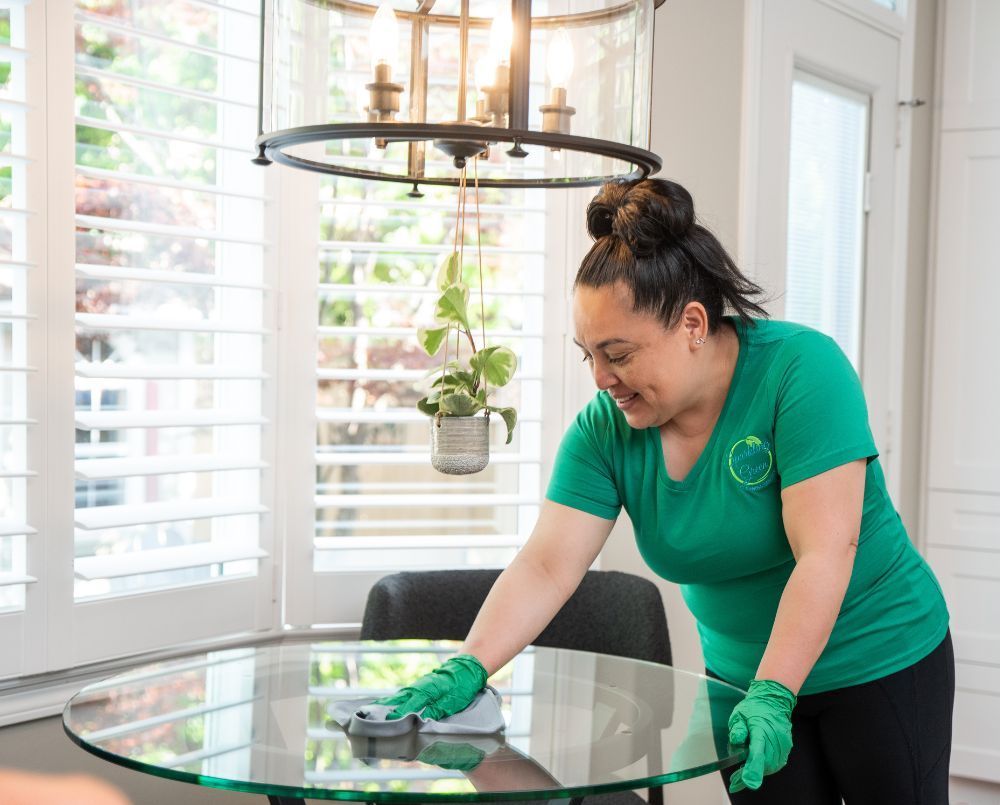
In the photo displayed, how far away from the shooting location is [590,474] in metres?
1.80

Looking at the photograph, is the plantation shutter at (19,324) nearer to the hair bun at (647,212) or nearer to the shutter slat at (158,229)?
the shutter slat at (158,229)

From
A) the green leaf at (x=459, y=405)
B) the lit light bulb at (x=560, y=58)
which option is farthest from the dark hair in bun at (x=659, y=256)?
the lit light bulb at (x=560, y=58)

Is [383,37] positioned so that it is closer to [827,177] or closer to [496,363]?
[496,363]

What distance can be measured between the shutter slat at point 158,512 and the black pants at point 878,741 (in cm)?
119

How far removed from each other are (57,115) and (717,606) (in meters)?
1.46

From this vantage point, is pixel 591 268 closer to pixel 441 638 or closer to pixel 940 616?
pixel 940 616

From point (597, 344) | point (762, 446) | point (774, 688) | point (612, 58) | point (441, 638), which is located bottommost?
point (441, 638)

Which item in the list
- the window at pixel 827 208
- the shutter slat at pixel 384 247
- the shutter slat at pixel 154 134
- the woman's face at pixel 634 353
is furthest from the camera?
the window at pixel 827 208

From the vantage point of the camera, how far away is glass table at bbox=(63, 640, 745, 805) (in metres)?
1.29

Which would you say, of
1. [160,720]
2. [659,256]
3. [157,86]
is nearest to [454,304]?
[659,256]

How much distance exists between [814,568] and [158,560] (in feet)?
4.38

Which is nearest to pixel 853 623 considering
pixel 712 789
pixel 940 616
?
pixel 940 616

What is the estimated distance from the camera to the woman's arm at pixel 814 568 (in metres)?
1.51

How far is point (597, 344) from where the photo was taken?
64.8 inches
